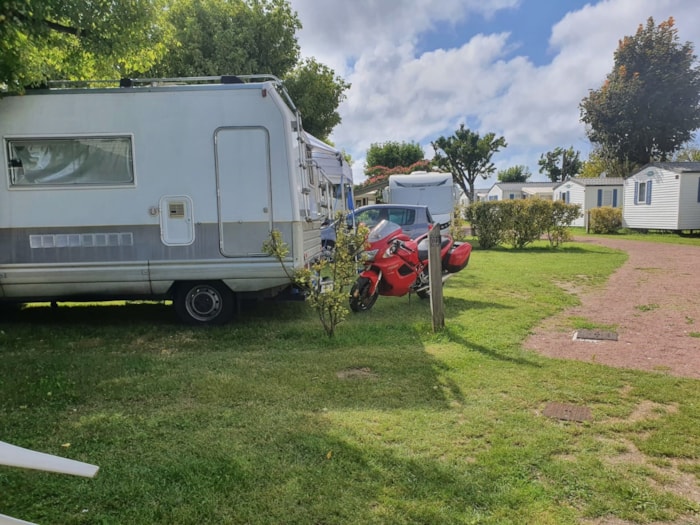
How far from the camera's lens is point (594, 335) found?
595 cm

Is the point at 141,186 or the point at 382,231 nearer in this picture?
the point at 141,186

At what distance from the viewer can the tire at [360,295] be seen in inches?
267

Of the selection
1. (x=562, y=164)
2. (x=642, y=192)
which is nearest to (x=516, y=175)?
(x=562, y=164)

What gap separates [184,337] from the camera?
5922 millimetres

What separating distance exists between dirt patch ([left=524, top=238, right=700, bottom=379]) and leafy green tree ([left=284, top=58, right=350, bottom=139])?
1249 cm

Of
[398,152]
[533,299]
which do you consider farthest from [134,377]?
[398,152]

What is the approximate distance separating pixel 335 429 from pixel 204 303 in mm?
3372

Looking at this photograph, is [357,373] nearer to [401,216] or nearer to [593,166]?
[401,216]

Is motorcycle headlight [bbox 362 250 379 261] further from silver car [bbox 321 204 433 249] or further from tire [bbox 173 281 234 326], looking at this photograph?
silver car [bbox 321 204 433 249]

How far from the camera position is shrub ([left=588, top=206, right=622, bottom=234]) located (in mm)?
25438

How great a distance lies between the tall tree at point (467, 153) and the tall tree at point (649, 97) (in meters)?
14.8

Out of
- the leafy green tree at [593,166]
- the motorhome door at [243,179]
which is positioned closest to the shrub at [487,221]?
the motorhome door at [243,179]

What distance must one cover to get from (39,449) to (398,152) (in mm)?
51293

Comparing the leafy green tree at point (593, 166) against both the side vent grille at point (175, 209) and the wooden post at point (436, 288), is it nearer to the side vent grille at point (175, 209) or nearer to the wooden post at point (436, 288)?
the wooden post at point (436, 288)
